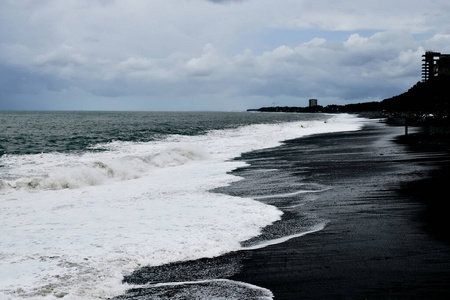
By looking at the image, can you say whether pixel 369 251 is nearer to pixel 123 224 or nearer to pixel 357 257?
pixel 357 257

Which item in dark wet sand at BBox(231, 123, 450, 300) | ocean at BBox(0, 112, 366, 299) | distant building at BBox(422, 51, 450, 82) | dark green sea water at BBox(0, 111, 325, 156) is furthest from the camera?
distant building at BBox(422, 51, 450, 82)

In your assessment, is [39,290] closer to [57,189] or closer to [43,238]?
[43,238]

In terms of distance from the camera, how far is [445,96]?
53.9 metres

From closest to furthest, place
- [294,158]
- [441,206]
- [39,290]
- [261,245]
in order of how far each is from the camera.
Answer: [39,290], [261,245], [441,206], [294,158]

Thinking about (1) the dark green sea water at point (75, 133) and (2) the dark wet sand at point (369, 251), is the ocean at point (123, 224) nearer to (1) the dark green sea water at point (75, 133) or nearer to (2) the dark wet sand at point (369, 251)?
(2) the dark wet sand at point (369, 251)

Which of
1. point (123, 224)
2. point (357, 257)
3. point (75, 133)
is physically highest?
point (75, 133)

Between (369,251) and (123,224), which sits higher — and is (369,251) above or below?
above

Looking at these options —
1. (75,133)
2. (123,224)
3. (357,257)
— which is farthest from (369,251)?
(75,133)

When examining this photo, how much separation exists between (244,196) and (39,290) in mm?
7158

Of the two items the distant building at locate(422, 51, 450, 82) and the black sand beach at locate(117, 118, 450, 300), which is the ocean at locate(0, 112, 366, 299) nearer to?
the black sand beach at locate(117, 118, 450, 300)

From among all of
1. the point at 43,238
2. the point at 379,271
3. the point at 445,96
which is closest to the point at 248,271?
the point at 379,271

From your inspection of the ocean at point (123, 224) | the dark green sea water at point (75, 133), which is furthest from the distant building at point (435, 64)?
the ocean at point (123, 224)

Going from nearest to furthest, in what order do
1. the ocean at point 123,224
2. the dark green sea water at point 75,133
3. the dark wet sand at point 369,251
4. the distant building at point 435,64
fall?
the dark wet sand at point 369,251, the ocean at point 123,224, the dark green sea water at point 75,133, the distant building at point 435,64

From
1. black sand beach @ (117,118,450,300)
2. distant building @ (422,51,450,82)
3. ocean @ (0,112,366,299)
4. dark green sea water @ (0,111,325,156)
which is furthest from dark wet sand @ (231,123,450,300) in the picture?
distant building @ (422,51,450,82)
